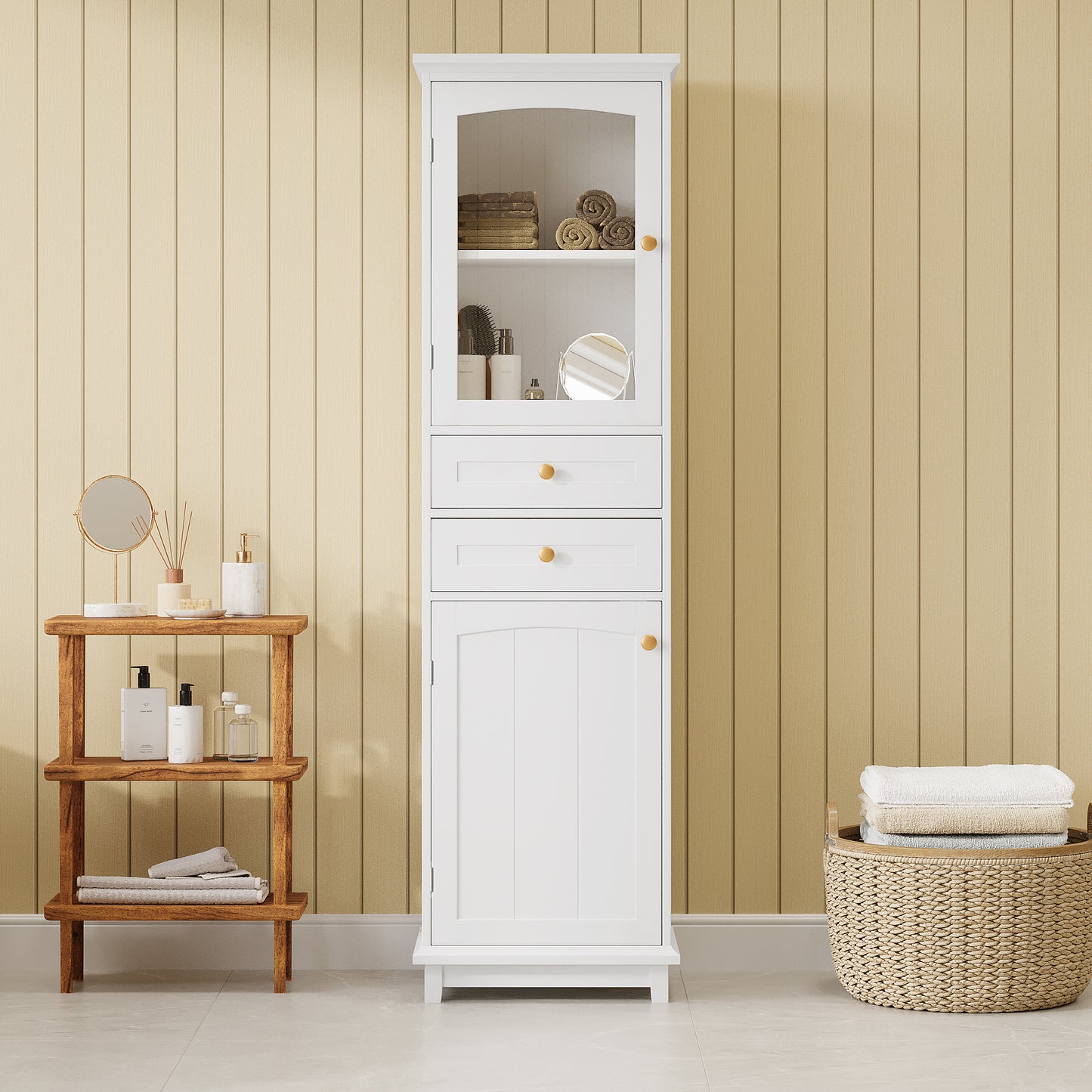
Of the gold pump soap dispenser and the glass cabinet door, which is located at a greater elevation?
the glass cabinet door

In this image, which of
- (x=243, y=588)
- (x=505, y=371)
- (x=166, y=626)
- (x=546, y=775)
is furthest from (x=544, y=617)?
(x=166, y=626)

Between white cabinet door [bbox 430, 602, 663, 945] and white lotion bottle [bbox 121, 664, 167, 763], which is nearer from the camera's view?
white cabinet door [bbox 430, 602, 663, 945]

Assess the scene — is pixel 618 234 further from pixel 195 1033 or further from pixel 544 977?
pixel 195 1033

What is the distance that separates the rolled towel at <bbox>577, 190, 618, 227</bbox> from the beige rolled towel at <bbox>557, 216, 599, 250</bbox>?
1cm

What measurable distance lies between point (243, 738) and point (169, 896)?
1.15 ft

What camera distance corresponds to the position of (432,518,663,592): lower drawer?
2.39 metres

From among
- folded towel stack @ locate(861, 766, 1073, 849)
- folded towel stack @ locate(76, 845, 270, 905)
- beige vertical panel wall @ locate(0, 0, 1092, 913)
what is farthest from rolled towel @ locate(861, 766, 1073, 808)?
folded towel stack @ locate(76, 845, 270, 905)

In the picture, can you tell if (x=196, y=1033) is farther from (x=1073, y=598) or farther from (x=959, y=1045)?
(x=1073, y=598)

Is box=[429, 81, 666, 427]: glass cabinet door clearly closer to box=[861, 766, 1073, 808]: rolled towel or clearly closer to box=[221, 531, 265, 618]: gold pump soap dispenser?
box=[221, 531, 265, 618]: gold pump soap dispenser

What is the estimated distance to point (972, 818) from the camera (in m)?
2.31

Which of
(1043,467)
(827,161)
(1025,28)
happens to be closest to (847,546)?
(1043,467)

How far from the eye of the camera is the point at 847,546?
8.84 feet

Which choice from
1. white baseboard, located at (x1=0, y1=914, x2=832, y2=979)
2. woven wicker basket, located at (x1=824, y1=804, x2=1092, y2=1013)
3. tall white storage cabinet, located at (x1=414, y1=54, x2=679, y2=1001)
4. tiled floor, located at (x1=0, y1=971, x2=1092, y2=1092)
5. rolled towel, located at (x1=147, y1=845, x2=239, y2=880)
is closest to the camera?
tiled floor, located at (x1=0, y1=971, x2=1092, y2=1092)

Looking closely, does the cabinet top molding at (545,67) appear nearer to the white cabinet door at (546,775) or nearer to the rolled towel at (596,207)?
the rolled towel at (596,207)
